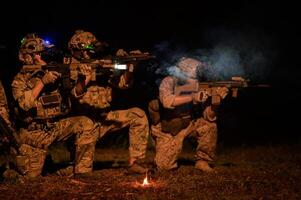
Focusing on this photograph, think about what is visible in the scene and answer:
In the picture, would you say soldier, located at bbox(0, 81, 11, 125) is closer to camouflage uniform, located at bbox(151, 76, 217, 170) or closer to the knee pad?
the knee pad

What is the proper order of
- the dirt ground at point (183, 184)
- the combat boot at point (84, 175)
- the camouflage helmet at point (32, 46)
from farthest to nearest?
the camouflage helmet at point (32, 46), the combat boot at point (84, 175), the dirt ground at point (183, 184)

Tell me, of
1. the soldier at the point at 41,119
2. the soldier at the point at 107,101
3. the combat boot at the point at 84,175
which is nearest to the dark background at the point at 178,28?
the soldier at the point at 107,101

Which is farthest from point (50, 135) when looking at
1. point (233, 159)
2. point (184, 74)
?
point (233, 159)

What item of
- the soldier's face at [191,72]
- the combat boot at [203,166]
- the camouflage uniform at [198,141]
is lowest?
the combat boot at [203,166]

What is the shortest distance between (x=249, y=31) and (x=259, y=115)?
3.18 m

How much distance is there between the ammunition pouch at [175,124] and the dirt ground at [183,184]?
79 cm

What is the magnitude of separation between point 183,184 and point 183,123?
1582 mm

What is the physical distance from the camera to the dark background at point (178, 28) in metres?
17.6

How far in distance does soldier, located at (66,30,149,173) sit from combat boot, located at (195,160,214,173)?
41.5 inches

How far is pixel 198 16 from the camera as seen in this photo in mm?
18312

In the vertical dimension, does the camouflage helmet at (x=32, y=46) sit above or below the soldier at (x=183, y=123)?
above

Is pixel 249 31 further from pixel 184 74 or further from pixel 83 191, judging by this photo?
pixel 83 191

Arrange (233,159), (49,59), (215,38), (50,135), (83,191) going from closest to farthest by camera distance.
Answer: (83,191), (50,135), (49,59), (233,159), (215,38)

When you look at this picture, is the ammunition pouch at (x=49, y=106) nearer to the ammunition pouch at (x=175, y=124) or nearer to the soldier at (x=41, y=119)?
the soldier at (x=41, y=119)
